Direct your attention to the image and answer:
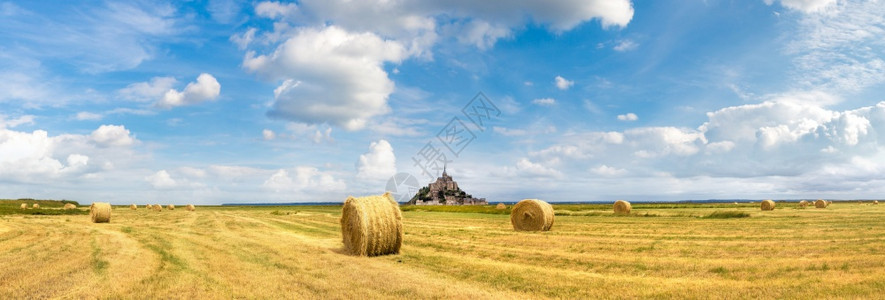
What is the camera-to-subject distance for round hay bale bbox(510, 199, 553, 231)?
2427 cm

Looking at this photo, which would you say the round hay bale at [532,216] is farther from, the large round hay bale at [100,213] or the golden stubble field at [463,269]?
the large round hay bale at [100,213]

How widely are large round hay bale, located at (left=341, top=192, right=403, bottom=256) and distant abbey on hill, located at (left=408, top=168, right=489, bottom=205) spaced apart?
13003 cm

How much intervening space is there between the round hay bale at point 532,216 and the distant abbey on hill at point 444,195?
120057 millimetres

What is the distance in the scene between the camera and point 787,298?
8.20 m

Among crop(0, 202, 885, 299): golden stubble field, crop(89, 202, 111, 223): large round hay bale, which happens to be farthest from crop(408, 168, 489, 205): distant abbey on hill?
crop(0, 202, 885, 299): golden stubble field

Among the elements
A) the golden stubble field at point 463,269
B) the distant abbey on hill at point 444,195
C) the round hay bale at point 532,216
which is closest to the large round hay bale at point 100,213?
the golden stubble field at point 463,269

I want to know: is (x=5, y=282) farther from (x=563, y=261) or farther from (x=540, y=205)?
(x=540, y=205)

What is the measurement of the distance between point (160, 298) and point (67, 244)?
1166 centimetres

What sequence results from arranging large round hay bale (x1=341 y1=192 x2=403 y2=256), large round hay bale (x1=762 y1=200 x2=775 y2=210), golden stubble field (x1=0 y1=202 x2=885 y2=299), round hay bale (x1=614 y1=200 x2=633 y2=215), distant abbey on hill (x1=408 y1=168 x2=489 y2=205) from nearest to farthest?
golden stubble field (x1=0 y1=202 x2=885 y2=299), large round hay bale (x1=341 y1=192 x2=403 y2=256), round hay bale (x1=614 y1=200 x2=633 y2=215), large round hay bale (x1=762 y1=200 x2=775 y2=210), distant abbey on hill (x1=408 y1=168 x2=489 y2=205)

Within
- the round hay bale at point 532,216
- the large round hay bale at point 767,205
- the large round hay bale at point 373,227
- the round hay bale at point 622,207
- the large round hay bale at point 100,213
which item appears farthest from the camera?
the large round hay bale at point 767,205

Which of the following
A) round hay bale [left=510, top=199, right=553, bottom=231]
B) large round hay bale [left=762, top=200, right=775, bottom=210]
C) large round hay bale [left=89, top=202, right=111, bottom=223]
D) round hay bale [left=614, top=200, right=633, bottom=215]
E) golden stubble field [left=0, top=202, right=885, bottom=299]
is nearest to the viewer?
golden stubble field [left=0, top=202, right=885, bottom=299]

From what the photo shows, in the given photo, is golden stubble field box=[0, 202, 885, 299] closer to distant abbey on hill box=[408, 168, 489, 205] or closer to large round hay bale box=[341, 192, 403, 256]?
large round hay bale box=[341, 192, 403, 256]

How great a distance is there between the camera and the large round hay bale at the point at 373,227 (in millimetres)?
14633

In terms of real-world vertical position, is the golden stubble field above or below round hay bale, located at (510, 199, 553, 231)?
below
